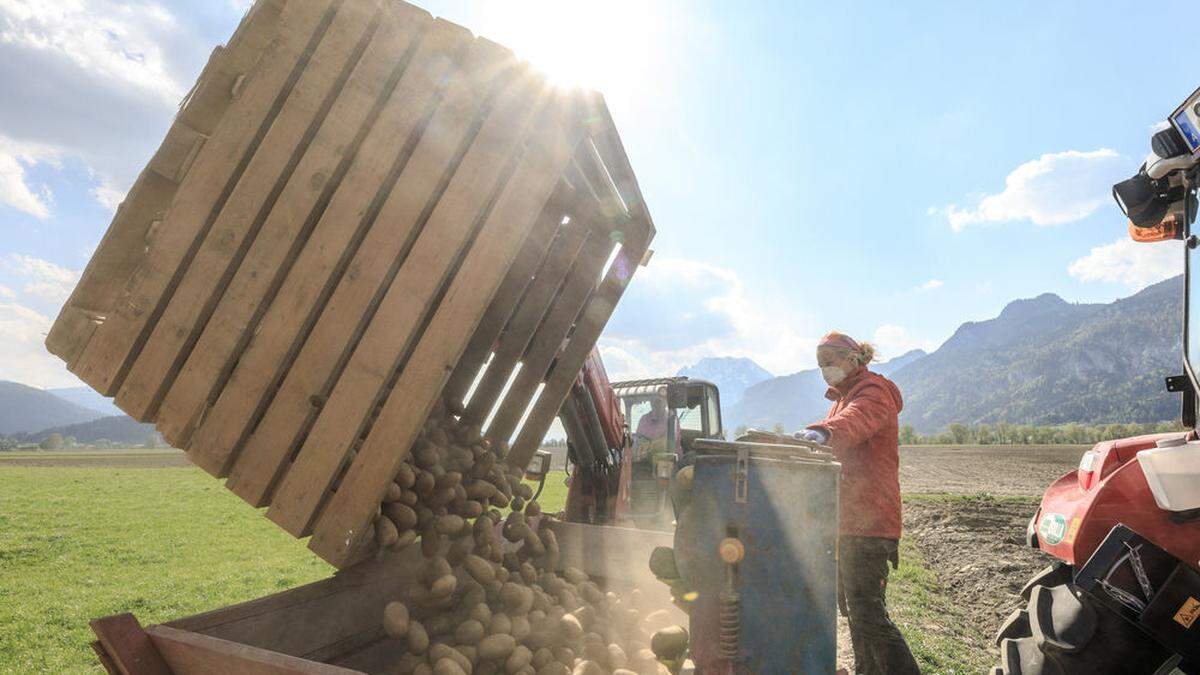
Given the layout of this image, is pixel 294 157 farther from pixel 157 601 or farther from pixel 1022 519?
pixel 1022 519

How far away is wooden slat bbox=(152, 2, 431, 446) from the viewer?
2629mm

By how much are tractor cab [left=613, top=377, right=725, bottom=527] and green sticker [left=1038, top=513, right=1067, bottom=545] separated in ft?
22.8

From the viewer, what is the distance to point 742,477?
2.44 m

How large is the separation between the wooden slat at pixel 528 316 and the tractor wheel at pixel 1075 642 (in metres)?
2.70

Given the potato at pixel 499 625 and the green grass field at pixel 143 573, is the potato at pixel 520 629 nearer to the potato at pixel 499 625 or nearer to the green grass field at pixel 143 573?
the potato at pixel 499 625

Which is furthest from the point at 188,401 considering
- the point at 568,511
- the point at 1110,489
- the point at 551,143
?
the point at 568,511

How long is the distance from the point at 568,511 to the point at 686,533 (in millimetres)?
5019

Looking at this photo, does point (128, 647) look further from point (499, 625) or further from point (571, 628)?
point (571, 628)

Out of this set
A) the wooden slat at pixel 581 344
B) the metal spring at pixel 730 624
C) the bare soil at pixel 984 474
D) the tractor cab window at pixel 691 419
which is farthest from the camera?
the bare soil at pixel 984 474

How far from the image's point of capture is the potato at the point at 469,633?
2842 millimetres

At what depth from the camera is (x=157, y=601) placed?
880 centimetres

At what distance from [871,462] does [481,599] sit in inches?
88.5

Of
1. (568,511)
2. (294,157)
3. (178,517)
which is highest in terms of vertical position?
(294,157)

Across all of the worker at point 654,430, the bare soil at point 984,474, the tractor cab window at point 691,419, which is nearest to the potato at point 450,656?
the worker at point 654,430
